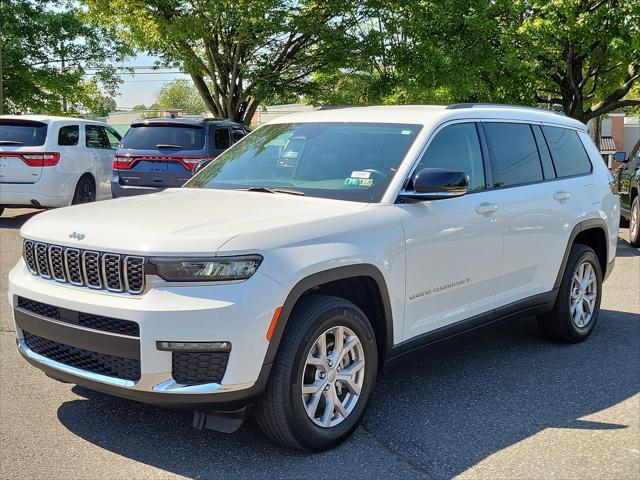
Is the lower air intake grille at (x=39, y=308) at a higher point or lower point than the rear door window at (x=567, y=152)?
lower

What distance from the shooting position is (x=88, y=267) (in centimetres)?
359

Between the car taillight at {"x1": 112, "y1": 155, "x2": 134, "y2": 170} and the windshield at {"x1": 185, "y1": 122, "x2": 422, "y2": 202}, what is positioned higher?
the windshield at {"x1": 185, "y1": 122, "x2": 422, "y2": 202}

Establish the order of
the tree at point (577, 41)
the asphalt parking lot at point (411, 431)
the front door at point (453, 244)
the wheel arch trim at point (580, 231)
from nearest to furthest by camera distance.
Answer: the asphalt parking lot at point (411, 431)
the front door at point (453, 244)
the wheel arch trim at point (580, 231)
the tree at point (577, 41)

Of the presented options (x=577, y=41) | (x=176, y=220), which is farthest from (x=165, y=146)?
(x=577, y=41)

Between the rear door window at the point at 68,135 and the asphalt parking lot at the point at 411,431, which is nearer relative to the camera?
the asphalt parking lot at the point at 411,431

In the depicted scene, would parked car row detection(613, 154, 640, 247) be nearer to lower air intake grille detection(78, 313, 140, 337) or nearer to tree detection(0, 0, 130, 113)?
lower air intake grille detection(78, 313, 140, 337)

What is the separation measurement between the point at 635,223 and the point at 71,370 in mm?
9691

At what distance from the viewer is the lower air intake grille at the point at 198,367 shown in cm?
336

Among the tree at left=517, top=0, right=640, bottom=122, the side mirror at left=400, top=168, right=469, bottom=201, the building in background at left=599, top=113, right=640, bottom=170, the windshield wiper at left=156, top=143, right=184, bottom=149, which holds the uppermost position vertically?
the tree at left=517, top=0, right=640, bottom=122

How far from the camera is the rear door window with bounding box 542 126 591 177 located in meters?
5.84

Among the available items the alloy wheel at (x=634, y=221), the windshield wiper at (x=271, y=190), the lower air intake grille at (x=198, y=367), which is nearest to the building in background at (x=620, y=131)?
the alloy wheel at (x=634, y=221)

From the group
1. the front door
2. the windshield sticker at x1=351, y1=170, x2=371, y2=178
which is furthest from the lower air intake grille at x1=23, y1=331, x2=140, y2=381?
the windshield sticker at x1=351, y1=170, x2=371, y2=178

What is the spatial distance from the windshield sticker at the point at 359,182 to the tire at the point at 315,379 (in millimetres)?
797

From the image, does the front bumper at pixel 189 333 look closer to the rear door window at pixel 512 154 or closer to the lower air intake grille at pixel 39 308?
Result: the lower air intake grille at pixel 39 308
